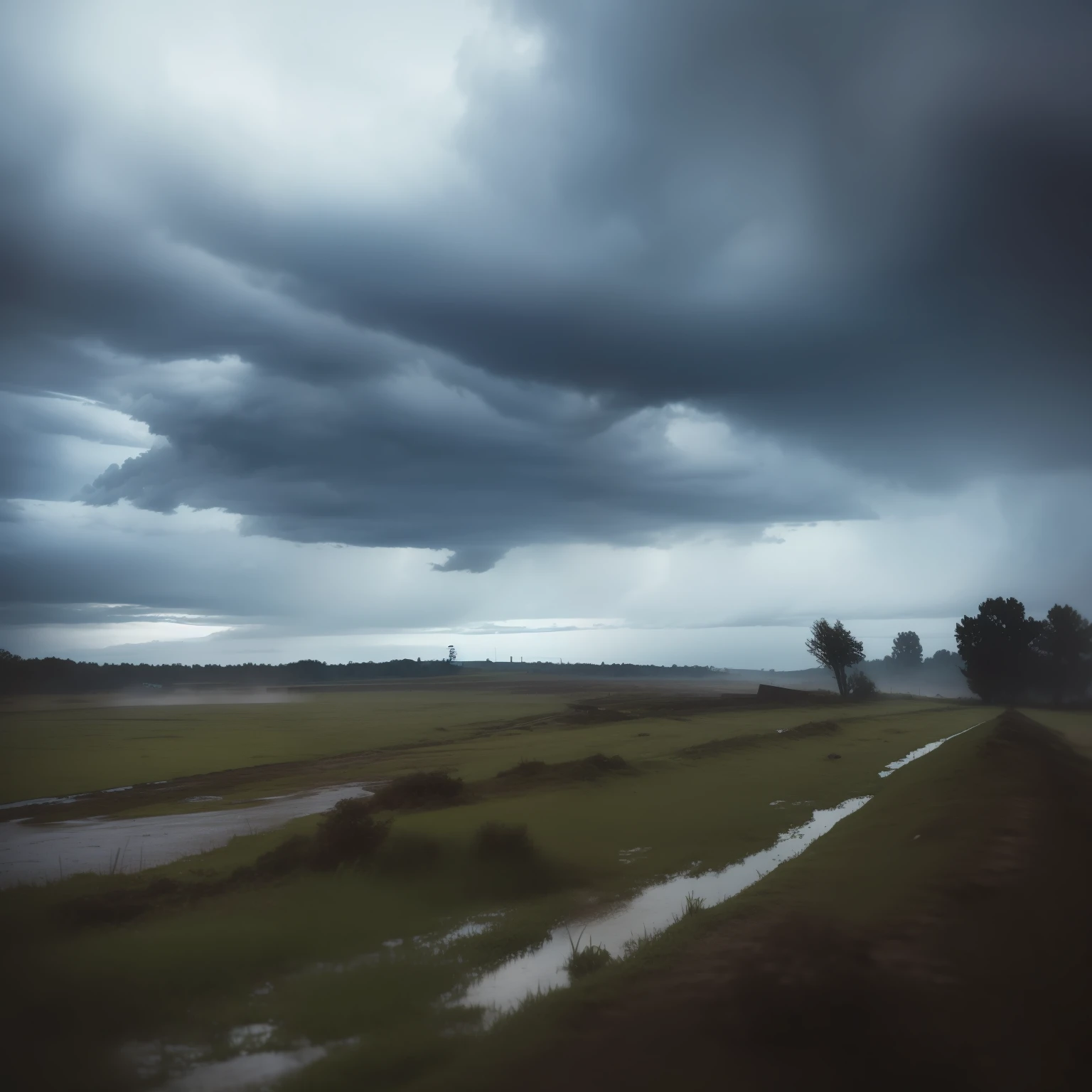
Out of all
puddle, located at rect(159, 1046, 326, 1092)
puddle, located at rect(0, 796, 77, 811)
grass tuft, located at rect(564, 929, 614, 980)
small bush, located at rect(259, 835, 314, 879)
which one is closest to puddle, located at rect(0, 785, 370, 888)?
small bush, located at rect(259, 835, 314, 879)

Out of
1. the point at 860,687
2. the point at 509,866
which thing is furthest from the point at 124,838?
the point at 860,687

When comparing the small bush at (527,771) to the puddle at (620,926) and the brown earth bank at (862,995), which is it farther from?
the brown earth bank at (862,995)

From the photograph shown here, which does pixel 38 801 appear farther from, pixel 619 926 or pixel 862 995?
pixel 862 995

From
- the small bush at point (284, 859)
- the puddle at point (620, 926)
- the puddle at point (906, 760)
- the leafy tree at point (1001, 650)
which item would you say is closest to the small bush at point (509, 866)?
the puddle at point (620, 926)

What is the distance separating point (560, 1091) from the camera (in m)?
7.96

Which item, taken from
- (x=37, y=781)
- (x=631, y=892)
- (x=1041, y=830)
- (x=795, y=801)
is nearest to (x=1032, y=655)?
(x=795, y=801)

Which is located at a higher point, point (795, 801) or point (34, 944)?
point (34, 944)

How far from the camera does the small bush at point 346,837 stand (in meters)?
17.3

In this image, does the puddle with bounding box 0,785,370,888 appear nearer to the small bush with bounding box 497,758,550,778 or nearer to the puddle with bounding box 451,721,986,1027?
the small bush with bounding box 497,758,550,778

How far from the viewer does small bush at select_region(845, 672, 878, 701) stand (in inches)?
4203

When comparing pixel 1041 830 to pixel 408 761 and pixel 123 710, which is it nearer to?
pixel 408 761

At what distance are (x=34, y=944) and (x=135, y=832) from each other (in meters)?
12.5

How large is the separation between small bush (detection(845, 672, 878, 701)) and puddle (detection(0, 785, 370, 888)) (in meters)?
95.9

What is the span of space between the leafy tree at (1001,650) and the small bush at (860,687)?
14.6 m
